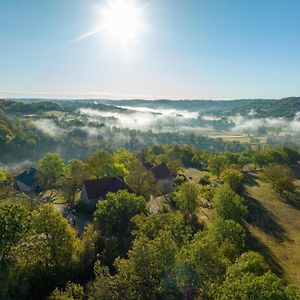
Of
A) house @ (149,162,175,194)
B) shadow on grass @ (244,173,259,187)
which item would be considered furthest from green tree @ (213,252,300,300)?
shadow on grass @ (244,173,259,187)

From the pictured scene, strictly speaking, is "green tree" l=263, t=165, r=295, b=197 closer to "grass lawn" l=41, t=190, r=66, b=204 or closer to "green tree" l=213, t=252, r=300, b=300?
"grass lawn" l=41, t=190, r=66, b=204

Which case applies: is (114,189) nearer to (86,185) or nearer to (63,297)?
(86,185)

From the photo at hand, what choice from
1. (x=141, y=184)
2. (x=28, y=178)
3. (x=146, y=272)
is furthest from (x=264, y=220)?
(x=28, y=178)

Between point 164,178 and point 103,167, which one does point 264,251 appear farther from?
point 103,167

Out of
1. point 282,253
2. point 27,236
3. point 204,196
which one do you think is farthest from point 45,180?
point 282,253

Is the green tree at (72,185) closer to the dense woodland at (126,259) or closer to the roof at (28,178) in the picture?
the dense woodland at (126,259)

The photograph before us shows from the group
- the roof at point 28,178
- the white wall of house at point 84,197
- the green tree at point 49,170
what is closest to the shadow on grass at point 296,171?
the white wall of house at point 84,197
